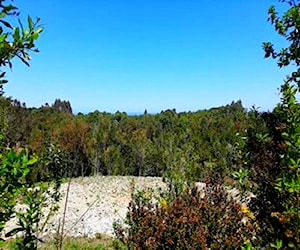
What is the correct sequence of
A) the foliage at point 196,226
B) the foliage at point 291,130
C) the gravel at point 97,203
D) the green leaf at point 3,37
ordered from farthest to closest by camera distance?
1. the gravel at point 97,203
2. the foliage at point 196,226
3. the foliage at point 291,130
4. the green leaf at point 3,37

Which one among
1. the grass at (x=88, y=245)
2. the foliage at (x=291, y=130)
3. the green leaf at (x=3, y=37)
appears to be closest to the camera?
the green leaf at (x=3, y=37)

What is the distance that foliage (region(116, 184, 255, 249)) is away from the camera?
4.16m

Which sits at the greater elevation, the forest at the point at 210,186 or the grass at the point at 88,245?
the forest at the point at 210,186

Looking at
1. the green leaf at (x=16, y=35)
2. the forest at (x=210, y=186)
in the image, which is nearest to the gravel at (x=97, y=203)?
the forest at (x=210, y=186)

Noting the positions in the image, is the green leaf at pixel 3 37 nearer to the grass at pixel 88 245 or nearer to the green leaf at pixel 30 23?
the green leaf at pixel 30 23

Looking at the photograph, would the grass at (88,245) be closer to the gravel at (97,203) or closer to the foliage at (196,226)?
the gravel at (97,203)

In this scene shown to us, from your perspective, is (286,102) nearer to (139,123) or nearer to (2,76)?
(2,76)

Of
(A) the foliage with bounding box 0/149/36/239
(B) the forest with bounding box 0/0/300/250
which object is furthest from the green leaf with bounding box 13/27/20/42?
(A) the foliage with bounding box 0/149/36/239

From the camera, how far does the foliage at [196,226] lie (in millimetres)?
4160

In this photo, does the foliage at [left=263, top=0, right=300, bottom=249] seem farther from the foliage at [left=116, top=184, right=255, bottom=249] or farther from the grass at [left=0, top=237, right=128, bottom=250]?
the grass at [left=0, top=237, right=128, bottom=250]

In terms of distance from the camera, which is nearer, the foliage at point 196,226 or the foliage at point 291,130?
the foliage at point 291,130

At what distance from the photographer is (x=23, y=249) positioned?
5.54 ft

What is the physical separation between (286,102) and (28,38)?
1659 mm

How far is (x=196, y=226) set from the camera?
168 inches
